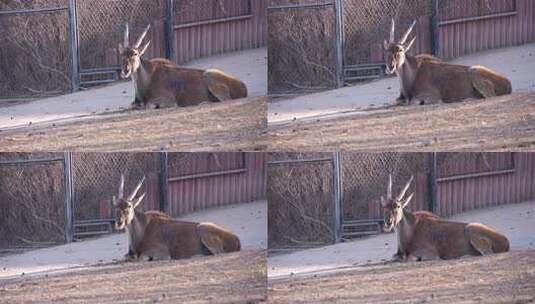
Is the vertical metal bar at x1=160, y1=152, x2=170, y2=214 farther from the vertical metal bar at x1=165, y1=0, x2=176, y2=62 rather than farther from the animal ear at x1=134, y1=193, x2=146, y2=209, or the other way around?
the vertical metal bar at x1=165, y1=0, x2=176, y2=62

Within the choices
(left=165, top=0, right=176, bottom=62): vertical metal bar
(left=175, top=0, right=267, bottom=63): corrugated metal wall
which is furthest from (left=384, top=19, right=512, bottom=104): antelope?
(left=165, top=0, right=176, bottom=62): vertical metal bar

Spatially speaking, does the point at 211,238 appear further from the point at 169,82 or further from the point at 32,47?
the point at 32,47

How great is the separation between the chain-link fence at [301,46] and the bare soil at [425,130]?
0.80 ft

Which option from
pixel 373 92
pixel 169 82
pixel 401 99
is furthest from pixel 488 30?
pixel 169 82

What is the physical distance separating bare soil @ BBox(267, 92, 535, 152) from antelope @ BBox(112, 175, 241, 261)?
63 centimetres

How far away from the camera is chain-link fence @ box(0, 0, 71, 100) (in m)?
6.41

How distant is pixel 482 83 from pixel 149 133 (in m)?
2.02

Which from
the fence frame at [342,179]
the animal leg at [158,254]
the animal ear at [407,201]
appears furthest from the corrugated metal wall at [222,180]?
the animal ear at [407,201]

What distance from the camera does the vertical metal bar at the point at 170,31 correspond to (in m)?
6.41

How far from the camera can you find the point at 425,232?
255 inches

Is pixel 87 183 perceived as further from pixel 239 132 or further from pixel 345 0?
pixel 345 0

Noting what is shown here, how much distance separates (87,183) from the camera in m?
6.44

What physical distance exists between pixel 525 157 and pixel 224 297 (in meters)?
1.98

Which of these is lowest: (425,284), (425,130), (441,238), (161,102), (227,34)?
(425,284)
